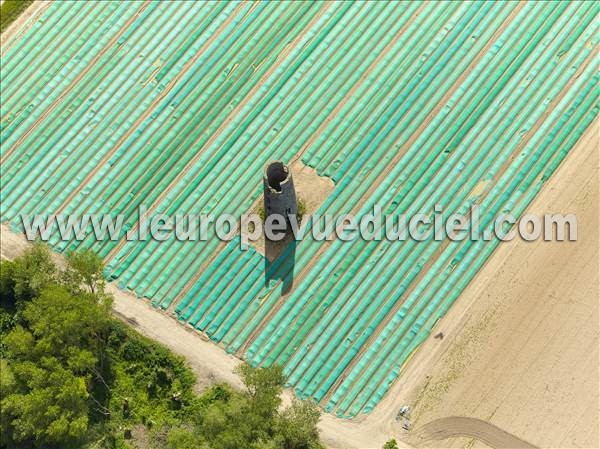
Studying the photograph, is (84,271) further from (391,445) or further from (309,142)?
(391,445)

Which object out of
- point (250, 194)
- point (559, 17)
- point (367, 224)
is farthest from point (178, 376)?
point (559, 17)

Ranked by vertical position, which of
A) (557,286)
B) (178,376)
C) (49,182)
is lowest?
(178,376)

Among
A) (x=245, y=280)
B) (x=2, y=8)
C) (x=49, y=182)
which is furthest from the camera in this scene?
(x=2, y=8)

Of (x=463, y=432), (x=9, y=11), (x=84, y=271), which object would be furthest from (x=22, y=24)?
(x=463, y=432)

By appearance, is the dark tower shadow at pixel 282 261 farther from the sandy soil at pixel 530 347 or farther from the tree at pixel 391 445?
the tree at pixel 391 445

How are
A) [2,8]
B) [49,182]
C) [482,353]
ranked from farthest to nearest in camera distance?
[2,8] → [49,182] → [482,353]

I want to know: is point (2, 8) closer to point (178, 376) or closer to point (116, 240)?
point (116, 240)

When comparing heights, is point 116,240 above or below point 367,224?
below
